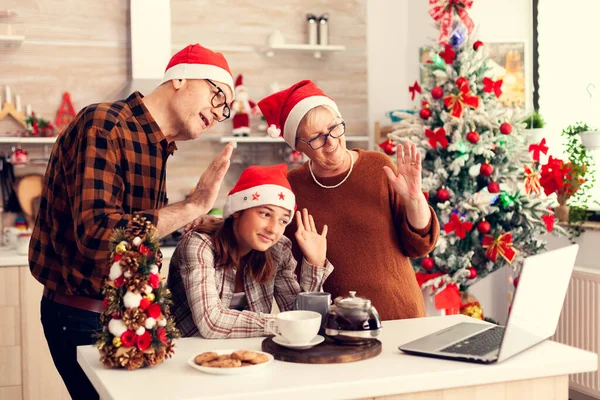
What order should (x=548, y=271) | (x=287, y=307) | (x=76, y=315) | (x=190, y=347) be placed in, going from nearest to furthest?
(x=548, y=271)
(x=190, y=347)
(x=76, y=315)
(x=287, y=307)

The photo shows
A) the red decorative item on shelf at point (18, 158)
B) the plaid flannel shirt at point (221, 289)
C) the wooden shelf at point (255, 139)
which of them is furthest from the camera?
the wooden shelf at point (255, 139)

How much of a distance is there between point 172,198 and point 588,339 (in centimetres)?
261

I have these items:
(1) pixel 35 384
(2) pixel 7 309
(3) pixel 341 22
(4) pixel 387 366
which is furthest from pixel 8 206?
(4) pixel 387 366

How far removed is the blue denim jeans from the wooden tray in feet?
1.76

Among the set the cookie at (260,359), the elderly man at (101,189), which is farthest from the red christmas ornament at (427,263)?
the cookie at (260,359)

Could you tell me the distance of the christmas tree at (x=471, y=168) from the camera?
3.65m

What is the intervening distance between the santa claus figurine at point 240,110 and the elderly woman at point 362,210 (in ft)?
7.41

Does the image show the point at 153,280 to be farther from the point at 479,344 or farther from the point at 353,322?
the point at 479,344

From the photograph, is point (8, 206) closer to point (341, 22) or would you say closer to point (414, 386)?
point (341, 22)

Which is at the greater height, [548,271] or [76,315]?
[548,271]

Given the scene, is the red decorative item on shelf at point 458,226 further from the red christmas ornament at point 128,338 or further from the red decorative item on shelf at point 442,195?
the red christmas ornament at point 128,338

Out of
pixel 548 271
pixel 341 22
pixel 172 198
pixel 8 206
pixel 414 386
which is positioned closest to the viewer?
pixel 414 386

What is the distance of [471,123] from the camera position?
3.67 metres

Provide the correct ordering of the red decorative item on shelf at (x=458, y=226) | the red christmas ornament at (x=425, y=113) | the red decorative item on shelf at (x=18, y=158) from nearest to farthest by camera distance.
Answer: the red decorative item on shelf at (x=458, y=226), the red christmas ornament at (x=425, y=113), the red decorative item on shelf at (x=18, y=158)
